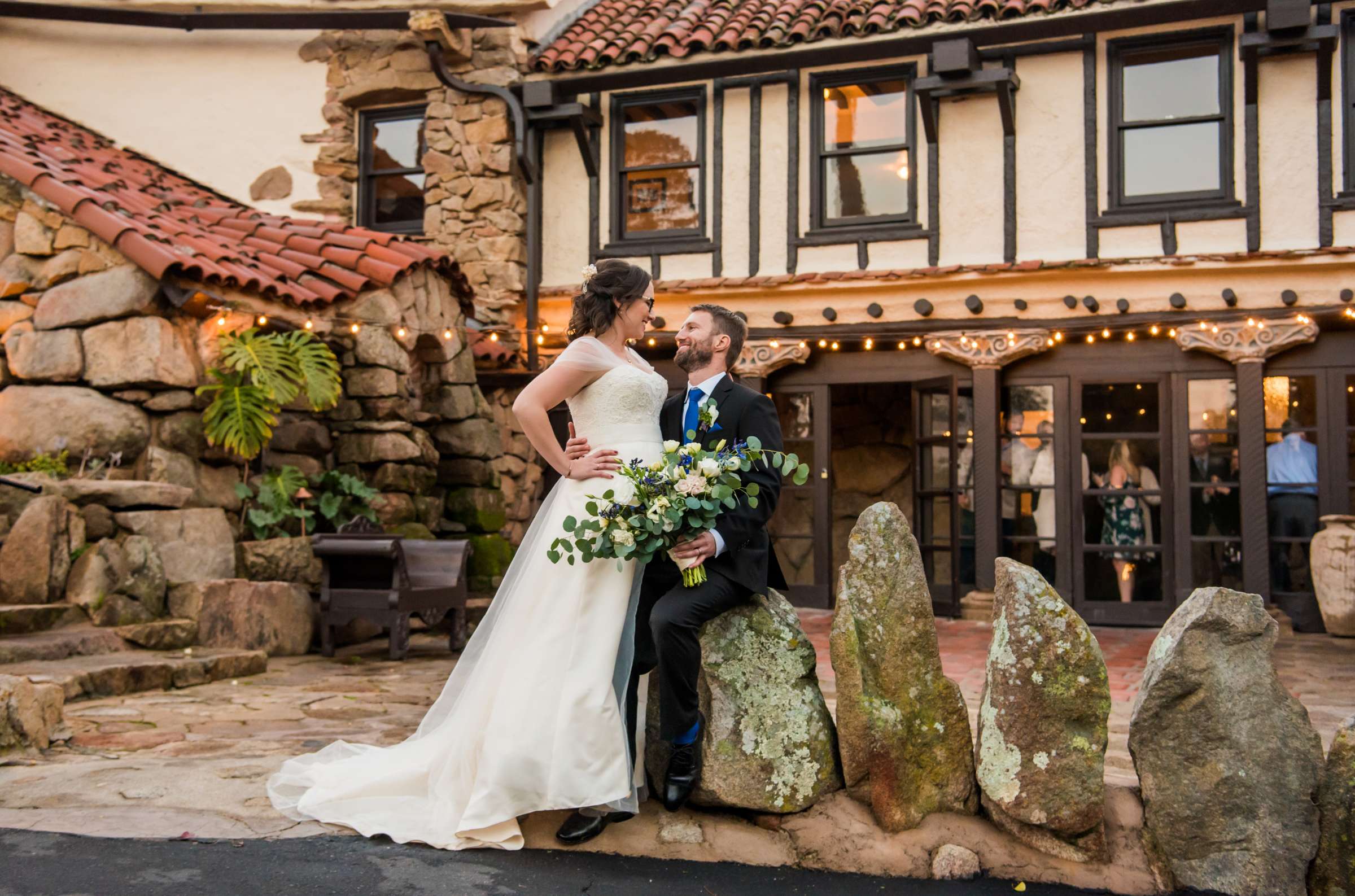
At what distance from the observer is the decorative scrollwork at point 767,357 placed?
11367 millimetres

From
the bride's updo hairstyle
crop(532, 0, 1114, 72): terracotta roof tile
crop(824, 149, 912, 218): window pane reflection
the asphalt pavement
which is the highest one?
crop(532, 0, 1114, 72): terracotta roof tile

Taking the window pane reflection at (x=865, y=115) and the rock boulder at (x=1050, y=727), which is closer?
the rock boulder at (x=1050, y=727)

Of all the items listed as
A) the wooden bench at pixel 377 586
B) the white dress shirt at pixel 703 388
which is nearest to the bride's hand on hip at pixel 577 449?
the white dress shirt at pixel 703 388

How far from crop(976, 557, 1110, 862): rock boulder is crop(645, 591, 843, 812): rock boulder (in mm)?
595

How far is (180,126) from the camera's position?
1260cm

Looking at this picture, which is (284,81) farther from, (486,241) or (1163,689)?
(1163,689)

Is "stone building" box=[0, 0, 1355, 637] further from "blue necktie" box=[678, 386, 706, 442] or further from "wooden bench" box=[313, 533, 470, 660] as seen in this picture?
"blue necktie" box=[678, 386, 706, 442]

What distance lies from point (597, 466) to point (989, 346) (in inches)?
294

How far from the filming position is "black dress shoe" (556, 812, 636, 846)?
3.86 m

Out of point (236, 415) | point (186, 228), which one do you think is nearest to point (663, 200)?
point (186, 228)

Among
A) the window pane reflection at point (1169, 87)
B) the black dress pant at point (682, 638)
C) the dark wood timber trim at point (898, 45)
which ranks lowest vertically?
the black dress pant at point (682, 638)

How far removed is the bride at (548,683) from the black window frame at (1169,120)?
24.9ft

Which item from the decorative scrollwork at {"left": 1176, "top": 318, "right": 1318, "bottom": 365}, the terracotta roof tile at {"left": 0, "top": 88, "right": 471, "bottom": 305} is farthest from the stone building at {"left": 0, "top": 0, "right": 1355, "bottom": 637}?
the terracotta roof tile at {"left": 0, "top": 88, "right": 471, "bottom": 305}

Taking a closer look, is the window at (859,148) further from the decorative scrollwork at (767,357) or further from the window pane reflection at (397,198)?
the window pane reflection at (397,198)
